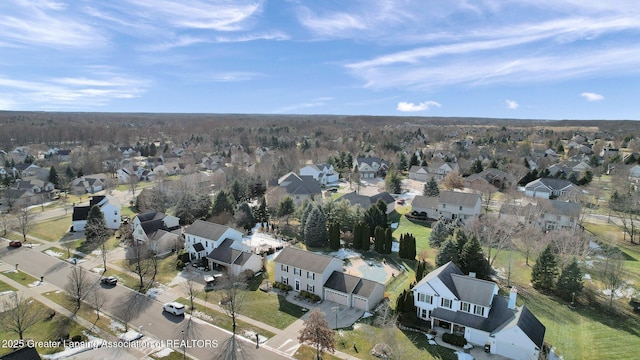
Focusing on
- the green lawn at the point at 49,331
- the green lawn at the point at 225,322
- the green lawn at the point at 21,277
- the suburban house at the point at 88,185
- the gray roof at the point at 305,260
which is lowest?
the green lawn at the point at 21,277

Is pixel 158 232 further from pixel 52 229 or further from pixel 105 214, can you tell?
pixel 52 229

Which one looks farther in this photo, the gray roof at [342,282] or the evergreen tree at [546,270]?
the evergreen tree at [546,270]

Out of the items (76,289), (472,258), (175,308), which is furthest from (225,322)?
(472,258)

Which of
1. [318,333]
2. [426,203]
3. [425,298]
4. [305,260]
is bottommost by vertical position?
[425,298]

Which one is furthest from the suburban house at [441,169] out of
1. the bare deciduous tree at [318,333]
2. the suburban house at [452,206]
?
the bare deciduous tree at [318,333]

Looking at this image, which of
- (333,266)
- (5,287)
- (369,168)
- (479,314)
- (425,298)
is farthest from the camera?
(369,168)

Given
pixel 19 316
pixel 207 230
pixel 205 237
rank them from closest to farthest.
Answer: pixel 19 316 → pixel 205 237 → pixel 207 230

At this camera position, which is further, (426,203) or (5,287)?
(426,203)

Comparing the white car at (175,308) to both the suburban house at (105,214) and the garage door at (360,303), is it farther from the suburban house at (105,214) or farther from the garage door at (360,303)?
the suburban house at (105,214)
